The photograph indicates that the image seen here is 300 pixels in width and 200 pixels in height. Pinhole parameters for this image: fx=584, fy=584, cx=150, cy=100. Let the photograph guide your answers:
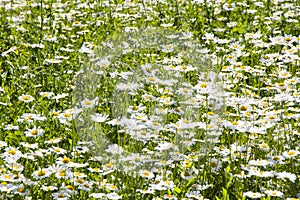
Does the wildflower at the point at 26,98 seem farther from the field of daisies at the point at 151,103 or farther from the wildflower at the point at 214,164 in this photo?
the wildflower at the point at 214,164

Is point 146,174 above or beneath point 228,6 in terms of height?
beneath

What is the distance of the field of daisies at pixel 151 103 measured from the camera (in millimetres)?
2875

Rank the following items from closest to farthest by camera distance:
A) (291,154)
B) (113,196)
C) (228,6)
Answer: (113,196) < (291,154) < (228,6)

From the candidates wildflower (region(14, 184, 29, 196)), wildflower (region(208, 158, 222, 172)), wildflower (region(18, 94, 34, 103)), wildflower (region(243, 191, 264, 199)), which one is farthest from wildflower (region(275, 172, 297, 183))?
A: wildflower (region(18, 94, 34, 103))

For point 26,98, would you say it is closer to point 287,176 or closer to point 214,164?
point 214,164

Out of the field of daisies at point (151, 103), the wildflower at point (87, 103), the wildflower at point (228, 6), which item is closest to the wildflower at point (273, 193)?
the field of daisies at point (151, 103)

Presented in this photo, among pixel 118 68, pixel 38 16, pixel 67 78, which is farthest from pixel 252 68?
pixel 38 16

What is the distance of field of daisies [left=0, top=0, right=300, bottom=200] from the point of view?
9.43 ft

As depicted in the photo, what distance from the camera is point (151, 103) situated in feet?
12.2

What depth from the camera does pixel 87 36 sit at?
5.16 metres

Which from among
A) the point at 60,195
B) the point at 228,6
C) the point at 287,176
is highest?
the point at 228,6

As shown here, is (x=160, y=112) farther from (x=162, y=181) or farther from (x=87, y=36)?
(x=87, y=36)

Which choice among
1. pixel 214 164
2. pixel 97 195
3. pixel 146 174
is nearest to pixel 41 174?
pixel 97 195

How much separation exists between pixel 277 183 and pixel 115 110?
3.83 feet
